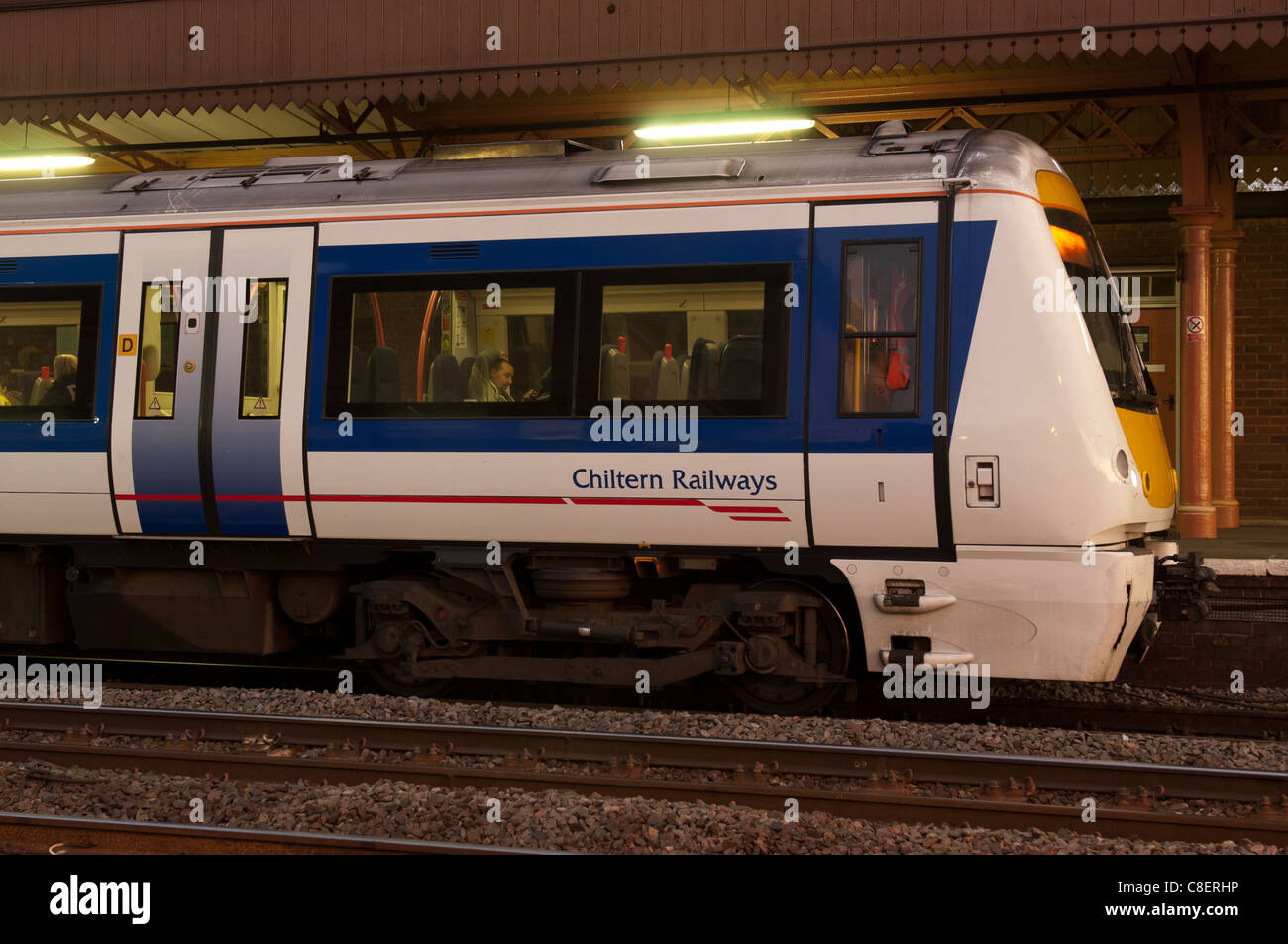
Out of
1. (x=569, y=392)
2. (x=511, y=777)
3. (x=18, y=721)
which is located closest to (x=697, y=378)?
(x=569, y=392)

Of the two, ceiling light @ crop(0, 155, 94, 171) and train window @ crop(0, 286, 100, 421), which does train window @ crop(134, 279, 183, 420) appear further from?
ceiling light @ crop(0, 155, 94, 171)

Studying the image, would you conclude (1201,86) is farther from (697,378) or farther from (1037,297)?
(697,378)

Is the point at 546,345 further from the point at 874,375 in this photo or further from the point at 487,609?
the point at 874,375

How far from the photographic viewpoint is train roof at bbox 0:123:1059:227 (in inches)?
252

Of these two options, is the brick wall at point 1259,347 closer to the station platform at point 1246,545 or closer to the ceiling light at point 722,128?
the station platform at point 1246,545

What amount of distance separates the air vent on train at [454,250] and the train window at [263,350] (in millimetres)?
996

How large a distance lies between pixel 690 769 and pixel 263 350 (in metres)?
3.67

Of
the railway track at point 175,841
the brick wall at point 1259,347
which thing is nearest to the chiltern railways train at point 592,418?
the railway track at point 175,841

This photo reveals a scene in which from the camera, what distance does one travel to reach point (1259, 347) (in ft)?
44.3

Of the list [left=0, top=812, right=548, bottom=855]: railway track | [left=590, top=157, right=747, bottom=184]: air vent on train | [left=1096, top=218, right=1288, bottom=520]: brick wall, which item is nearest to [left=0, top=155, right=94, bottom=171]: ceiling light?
[left=590, top=157, right=747, bottom=184]: air vent on train

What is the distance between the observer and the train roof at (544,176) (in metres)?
6.41

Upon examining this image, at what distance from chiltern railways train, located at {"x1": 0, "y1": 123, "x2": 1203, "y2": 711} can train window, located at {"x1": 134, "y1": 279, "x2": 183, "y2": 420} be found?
2 cm

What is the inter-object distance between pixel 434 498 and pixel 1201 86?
7.39m
